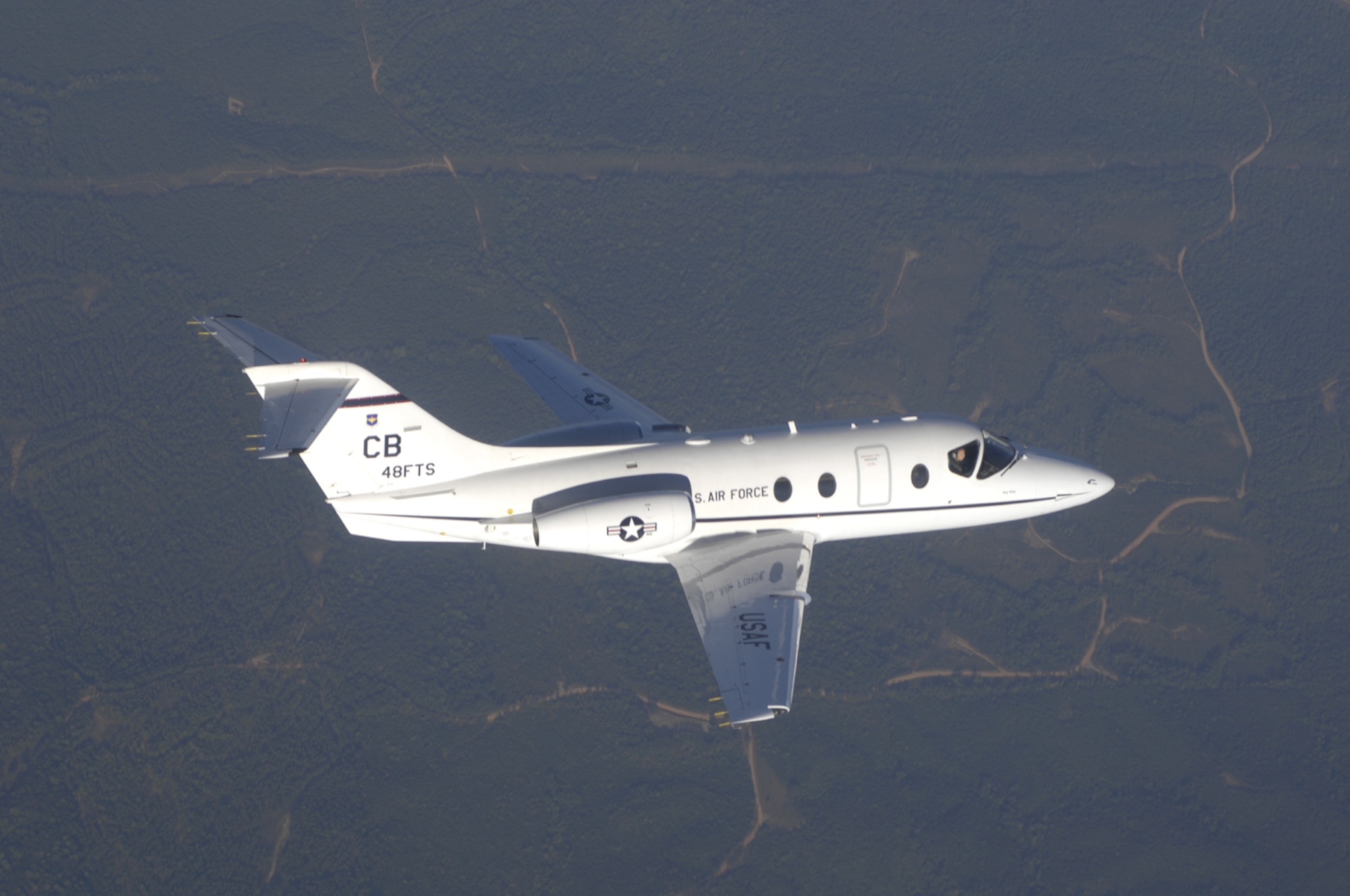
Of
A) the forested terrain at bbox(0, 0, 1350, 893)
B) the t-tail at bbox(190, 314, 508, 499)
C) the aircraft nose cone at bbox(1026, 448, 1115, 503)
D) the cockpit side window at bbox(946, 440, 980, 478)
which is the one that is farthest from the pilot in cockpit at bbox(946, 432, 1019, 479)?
the forested terrain at bbox(0, 0, 1350, 893)

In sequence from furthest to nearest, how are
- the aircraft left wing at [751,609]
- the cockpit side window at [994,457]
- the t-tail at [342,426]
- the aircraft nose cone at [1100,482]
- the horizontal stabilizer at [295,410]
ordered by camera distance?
the aircraft nose cone at [1100,482] → the cockpit side window at [994,457] → the aircraft left wing at [751,609] → the t-tail at [342,426] → the horizontal stabilizer at [295,410]

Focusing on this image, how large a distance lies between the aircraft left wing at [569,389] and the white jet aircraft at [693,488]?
1.84 m

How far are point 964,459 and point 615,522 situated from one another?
12.4m

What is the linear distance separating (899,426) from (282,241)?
153ft

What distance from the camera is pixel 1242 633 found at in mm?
59094

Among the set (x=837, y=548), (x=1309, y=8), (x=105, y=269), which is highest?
(x=1309, y=8)

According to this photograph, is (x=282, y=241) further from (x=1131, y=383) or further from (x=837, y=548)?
(x=1131, y=383)

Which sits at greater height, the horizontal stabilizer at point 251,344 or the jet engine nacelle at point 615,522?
the horizontal stabilizer at point 251,344

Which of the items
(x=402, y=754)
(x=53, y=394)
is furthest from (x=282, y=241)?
(x=402, y=754)

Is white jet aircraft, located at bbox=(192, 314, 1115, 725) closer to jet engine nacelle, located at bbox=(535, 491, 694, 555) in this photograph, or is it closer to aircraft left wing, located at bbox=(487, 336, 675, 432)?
jet engine nacelle, located at bbox=(535, 491, 694, 555)

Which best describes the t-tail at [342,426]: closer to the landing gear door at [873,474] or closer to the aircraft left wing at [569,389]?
the aircraft left wing at [569,389]

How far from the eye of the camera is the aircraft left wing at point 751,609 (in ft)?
102

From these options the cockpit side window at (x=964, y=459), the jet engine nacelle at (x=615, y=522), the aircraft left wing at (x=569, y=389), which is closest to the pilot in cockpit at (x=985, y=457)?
the cockpit side window at (x=964, y=459)

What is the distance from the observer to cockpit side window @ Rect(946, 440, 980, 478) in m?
35.7
